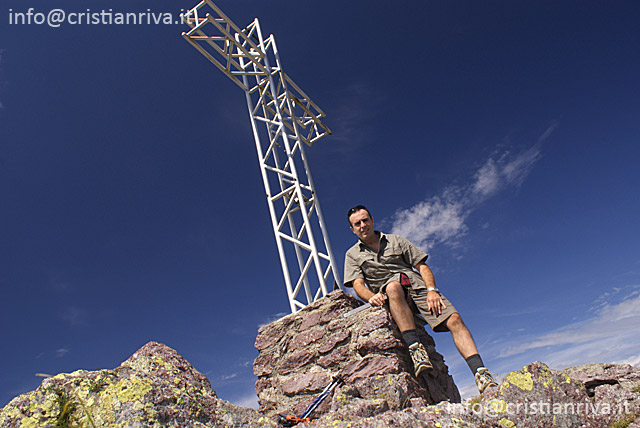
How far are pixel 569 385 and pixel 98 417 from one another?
8.18 ft

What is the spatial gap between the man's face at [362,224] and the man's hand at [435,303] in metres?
0.90

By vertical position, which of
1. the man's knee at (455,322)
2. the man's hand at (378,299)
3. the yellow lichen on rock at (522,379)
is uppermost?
the man's hand at (378,299)

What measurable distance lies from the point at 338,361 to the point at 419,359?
2.48 ft

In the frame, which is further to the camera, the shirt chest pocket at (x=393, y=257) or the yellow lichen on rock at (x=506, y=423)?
the shirt chest pocket at (x=393, y=257)

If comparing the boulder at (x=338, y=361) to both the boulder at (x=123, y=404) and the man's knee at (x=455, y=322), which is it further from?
the boulder at (x=123, y=404)

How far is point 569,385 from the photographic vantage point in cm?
217

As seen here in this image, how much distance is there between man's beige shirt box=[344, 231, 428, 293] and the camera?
380cm

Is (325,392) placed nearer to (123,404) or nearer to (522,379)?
(522,379)

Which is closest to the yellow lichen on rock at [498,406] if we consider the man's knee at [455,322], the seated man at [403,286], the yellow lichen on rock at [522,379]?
the yellow lichen on rock at [522,379]

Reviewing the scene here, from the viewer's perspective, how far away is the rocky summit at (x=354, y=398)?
1.69m

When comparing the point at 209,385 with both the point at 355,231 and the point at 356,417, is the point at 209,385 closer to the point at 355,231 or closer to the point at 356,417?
the point at 356,417

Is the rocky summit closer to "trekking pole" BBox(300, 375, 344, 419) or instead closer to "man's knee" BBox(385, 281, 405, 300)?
"trekking pole" BBox(300, 375, 344, 419)

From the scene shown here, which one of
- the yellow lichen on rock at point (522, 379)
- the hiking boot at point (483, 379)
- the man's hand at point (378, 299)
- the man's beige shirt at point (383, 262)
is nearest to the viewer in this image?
the yellow lichen on rock at point (522, 379)

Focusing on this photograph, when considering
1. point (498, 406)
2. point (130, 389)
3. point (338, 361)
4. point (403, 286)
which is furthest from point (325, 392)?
point (130, 389)
